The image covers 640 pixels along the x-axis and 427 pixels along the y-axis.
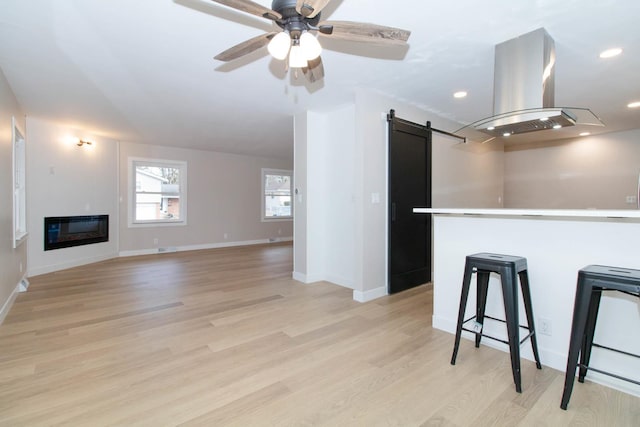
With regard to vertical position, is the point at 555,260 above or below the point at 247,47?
below

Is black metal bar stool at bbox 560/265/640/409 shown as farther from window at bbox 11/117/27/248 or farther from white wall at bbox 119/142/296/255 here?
white wall at bbox 119/142/296/255

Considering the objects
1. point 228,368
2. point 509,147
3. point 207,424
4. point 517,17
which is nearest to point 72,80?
point 228,368

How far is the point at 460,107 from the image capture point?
4.29 m

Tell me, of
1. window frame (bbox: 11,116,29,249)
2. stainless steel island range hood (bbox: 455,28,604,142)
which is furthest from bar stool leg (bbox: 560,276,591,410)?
window frame (bbox: 11,116,29,249)

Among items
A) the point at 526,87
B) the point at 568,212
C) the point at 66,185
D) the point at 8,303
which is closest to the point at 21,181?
the point at 66,185

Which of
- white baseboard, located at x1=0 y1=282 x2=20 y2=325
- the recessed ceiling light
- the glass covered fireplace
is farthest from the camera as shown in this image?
the glass covered fireplace

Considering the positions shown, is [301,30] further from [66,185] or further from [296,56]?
[66,185]

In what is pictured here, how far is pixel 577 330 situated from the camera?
5.52 ft

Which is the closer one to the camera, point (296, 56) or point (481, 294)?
point (296, 56)

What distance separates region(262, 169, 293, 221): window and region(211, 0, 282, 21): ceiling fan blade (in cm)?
717

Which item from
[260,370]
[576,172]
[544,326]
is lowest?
[260,370]

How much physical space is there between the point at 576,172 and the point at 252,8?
7025mm

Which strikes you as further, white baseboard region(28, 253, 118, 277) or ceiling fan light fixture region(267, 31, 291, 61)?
white baseboard region(28, 253, 118, 277)

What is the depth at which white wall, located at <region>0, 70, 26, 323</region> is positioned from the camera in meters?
3.16
